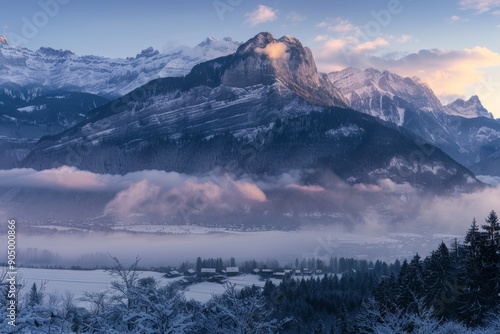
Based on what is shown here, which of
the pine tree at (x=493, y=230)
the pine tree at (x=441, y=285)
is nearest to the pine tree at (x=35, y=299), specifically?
the pine tree at (x=441, y=285)

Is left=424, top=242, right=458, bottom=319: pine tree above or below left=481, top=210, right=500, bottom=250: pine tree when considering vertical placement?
below

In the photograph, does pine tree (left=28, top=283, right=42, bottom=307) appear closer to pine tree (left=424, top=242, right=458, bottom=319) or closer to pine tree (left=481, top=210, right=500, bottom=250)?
pine tree (left=424, top=242, right=458, bottom=319)

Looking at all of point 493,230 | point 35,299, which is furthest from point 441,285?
point 35,299

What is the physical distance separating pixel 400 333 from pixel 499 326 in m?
16.0

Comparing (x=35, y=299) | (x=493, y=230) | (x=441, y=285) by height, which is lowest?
(x=35, y=299)

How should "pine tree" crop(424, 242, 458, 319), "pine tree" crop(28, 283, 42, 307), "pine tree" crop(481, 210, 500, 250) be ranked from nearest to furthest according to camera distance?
"pine tree" crop(28, 283, 42, 307)
"pine tree" crop(481, 210, 500, 250)
"pine tree" crop(424, 242, 458, 319)

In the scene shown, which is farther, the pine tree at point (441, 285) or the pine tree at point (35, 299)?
the pine tree at point (441, 285)

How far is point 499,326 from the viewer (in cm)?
7538

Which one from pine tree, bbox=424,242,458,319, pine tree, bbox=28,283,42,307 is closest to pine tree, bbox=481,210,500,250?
pine tree, bbox=424,242,458,319

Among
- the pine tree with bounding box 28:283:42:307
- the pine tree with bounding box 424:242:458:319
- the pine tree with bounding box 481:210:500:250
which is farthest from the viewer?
the pine tree with bounding box 424:242:458:319

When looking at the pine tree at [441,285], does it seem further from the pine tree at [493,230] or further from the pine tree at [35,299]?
the pine tree at [35,299]

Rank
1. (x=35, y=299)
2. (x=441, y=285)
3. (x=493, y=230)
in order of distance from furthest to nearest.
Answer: (x=35, y=299), (x=441, y=285), (x=493, y=230)

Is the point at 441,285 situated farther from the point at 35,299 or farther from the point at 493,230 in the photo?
the point at 35,299

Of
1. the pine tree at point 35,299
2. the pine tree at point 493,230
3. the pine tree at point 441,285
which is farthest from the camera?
the pine tree at point 441,285
